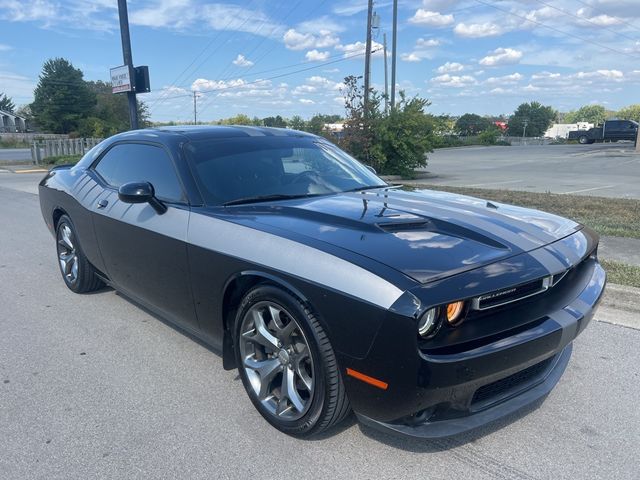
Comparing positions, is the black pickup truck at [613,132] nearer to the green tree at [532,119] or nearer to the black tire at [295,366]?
the black tire at [295,366]

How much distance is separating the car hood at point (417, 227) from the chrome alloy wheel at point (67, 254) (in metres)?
2.66

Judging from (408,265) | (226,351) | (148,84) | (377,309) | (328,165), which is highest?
(148,84)

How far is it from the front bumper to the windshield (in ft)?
5.25

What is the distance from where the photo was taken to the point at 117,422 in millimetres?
2871

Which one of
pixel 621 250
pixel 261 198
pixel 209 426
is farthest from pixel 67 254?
pixel 621 250

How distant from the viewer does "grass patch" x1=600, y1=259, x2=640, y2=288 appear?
187 inches

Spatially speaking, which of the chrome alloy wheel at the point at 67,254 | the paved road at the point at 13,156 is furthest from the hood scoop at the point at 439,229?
the paved road at the point at 13,156

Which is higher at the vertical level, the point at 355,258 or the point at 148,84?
the point at 148,84

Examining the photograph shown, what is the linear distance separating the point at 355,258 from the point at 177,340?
2.15 metres

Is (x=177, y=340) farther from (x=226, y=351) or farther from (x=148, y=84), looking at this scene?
(x=148, y=84)

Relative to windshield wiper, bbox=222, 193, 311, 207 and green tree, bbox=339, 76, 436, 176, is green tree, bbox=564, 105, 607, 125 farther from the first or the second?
windshield wiper, bbox=222, 193, 311, 207

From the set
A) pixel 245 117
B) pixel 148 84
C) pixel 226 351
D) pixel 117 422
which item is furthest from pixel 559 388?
pixel 245 117

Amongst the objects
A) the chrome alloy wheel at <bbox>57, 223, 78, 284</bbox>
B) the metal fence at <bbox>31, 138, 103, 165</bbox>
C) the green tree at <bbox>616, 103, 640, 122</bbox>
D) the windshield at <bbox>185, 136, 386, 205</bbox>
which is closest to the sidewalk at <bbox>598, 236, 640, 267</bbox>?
the windshield at <bbox>185, 136, 386, 205</bbox>

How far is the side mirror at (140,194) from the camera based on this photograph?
132 inches
